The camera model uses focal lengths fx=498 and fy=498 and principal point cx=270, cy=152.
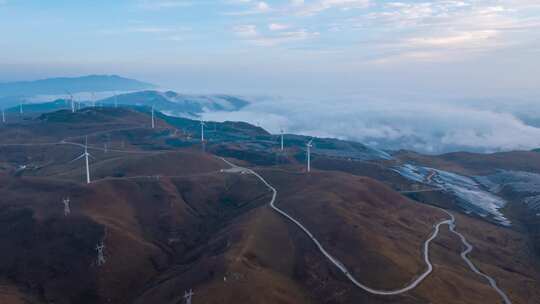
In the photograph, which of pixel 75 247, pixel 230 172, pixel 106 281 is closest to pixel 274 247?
pixel 106 281

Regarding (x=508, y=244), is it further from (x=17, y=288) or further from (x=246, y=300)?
(x=17, y=288)

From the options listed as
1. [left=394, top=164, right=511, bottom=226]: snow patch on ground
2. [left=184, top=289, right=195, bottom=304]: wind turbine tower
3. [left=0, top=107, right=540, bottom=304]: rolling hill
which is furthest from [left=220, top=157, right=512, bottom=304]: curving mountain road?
[left=184, top=289, right=195, bottom=304]: wind turbine tower

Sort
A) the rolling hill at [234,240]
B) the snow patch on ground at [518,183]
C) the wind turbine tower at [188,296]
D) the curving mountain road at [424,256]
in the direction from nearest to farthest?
1. the wind turbine tower at [188,296]
2. the curving mountain road at [424,256]
3. the rolling hill at [234,240]
4. the snow patch on ground at [518,183]

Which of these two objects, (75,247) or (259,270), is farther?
(75,247)

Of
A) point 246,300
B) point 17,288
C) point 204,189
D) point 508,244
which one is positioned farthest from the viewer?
point 204,189

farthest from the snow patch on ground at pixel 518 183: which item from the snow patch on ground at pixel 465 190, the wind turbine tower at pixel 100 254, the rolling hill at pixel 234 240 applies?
the wind turbine tower at pixel 100 254

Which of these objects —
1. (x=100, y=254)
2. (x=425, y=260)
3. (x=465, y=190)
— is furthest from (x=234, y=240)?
(x=465, y=190)

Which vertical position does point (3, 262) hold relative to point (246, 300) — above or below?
below

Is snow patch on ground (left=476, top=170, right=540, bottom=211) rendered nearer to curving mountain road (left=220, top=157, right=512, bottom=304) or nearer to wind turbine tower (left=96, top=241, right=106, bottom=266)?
curving mountain road (left=220, top=157, right=512, bottom=304)

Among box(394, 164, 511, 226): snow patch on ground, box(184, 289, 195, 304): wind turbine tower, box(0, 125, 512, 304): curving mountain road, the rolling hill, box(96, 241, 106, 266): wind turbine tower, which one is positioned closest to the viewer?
box(184, 289, 195, 304): wind turbine tower

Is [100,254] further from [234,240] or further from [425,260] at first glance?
[425,260]

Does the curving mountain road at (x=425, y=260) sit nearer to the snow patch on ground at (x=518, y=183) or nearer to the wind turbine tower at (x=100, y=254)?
the wind turbine tower at (x=100, y=254)
